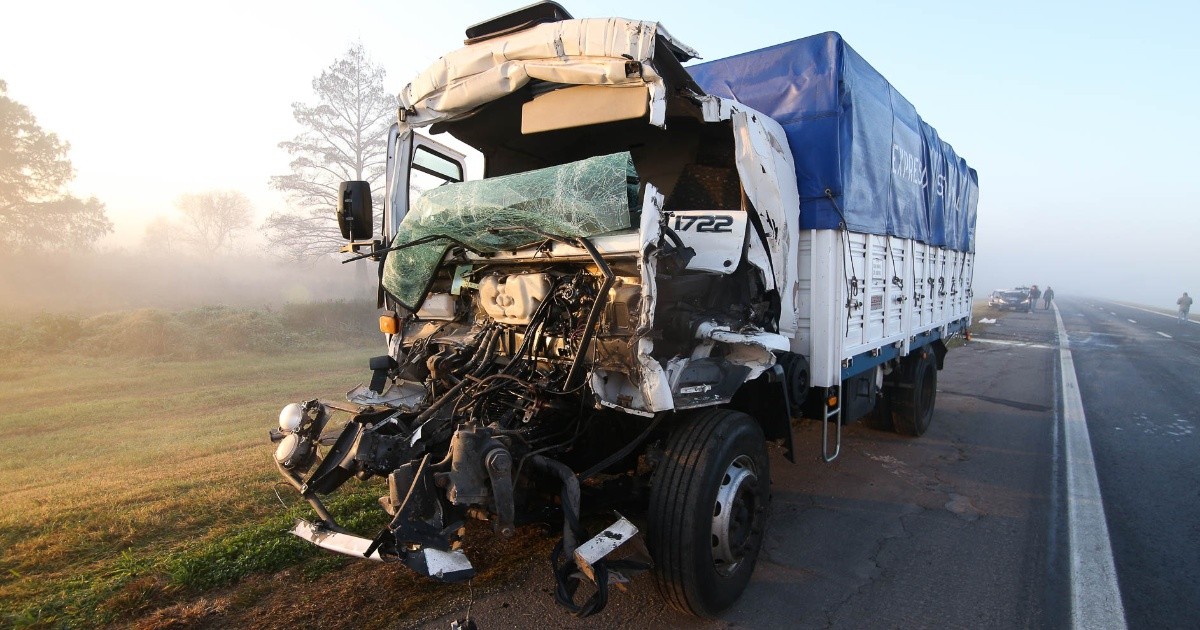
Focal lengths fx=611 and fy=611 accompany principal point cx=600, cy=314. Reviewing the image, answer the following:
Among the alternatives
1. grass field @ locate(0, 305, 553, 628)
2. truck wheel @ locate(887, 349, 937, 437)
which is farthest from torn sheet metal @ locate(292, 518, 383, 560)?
truck wheel @ locate(887, 349, 937, 437)

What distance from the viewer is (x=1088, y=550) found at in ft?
13.6

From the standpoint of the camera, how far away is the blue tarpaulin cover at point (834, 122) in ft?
14.8

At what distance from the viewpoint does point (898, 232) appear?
5.88 meters

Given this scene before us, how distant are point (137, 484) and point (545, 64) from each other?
4533 mm

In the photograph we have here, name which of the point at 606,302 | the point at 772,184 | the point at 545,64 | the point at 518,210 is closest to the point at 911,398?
the point at 772,184

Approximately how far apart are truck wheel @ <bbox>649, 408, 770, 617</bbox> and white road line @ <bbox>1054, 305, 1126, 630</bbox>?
1.78m

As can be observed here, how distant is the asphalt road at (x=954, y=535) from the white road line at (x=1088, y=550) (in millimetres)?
53

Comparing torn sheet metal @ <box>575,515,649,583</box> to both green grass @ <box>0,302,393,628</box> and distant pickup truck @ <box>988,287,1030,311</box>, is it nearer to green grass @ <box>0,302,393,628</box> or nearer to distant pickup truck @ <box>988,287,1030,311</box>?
green grass @ <box>0,302,393,628</box>

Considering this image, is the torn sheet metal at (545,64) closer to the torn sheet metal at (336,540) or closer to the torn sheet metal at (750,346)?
the torn sheet metal at (750,346)

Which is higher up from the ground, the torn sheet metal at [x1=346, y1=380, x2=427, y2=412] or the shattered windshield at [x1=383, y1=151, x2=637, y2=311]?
the shattered windshield at [x1=383, y1=151, x2=637, y2=311]

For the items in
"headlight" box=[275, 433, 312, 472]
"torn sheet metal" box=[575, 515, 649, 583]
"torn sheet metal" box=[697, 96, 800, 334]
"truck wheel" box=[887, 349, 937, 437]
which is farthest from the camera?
"truck wheel" box=[887, 349, 937, 437]

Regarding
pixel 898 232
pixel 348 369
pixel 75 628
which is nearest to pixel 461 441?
pixel 75 628

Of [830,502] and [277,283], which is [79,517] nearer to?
[830,502]

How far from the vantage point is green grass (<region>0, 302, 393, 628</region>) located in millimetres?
3336
